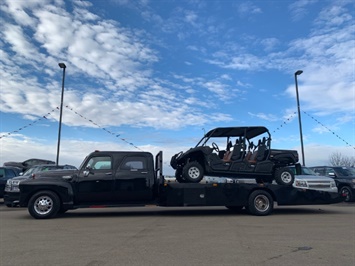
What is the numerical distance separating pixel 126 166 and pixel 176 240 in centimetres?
428

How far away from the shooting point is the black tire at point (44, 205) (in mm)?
10711

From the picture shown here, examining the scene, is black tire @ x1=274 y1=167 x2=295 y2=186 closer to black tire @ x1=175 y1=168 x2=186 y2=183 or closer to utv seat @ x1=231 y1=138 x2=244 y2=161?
utv seat @ x1=231 y1=138 x2=244 y2=161

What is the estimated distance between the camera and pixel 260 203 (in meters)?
12.0

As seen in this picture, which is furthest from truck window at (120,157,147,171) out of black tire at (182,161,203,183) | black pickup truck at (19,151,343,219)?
black tire at (182,161,203,183)

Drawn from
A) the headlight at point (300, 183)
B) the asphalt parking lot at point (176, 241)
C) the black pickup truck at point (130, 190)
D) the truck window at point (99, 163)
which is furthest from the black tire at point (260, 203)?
the truck window at point (99, 163)

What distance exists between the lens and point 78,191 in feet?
35.9

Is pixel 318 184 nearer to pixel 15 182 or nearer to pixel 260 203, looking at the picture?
pixel 260 203

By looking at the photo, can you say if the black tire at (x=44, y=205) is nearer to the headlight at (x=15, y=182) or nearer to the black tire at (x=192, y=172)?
the headlight at (x=15, y=182)

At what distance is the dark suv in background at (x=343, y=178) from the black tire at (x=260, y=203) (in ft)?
20.8

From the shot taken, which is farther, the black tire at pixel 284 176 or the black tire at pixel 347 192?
the black tire at pixel 347 192

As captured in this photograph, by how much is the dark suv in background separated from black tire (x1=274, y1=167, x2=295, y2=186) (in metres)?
5.80

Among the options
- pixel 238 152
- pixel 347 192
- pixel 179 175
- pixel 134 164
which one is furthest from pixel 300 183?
pixel 347 192

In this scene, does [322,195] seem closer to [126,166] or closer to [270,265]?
[126,166]

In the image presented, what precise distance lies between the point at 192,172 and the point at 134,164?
6.02 feet
